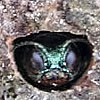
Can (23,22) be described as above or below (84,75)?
above

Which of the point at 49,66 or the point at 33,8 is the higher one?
the point at 33,8

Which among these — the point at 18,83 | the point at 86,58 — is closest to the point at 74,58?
the point at 86,58

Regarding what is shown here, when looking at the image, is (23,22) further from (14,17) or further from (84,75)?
(84,75)

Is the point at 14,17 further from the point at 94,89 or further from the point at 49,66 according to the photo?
the point at 94,89

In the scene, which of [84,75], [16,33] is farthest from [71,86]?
[16,33]

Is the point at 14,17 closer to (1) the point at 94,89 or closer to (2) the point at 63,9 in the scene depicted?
(2) the point at 63,9
